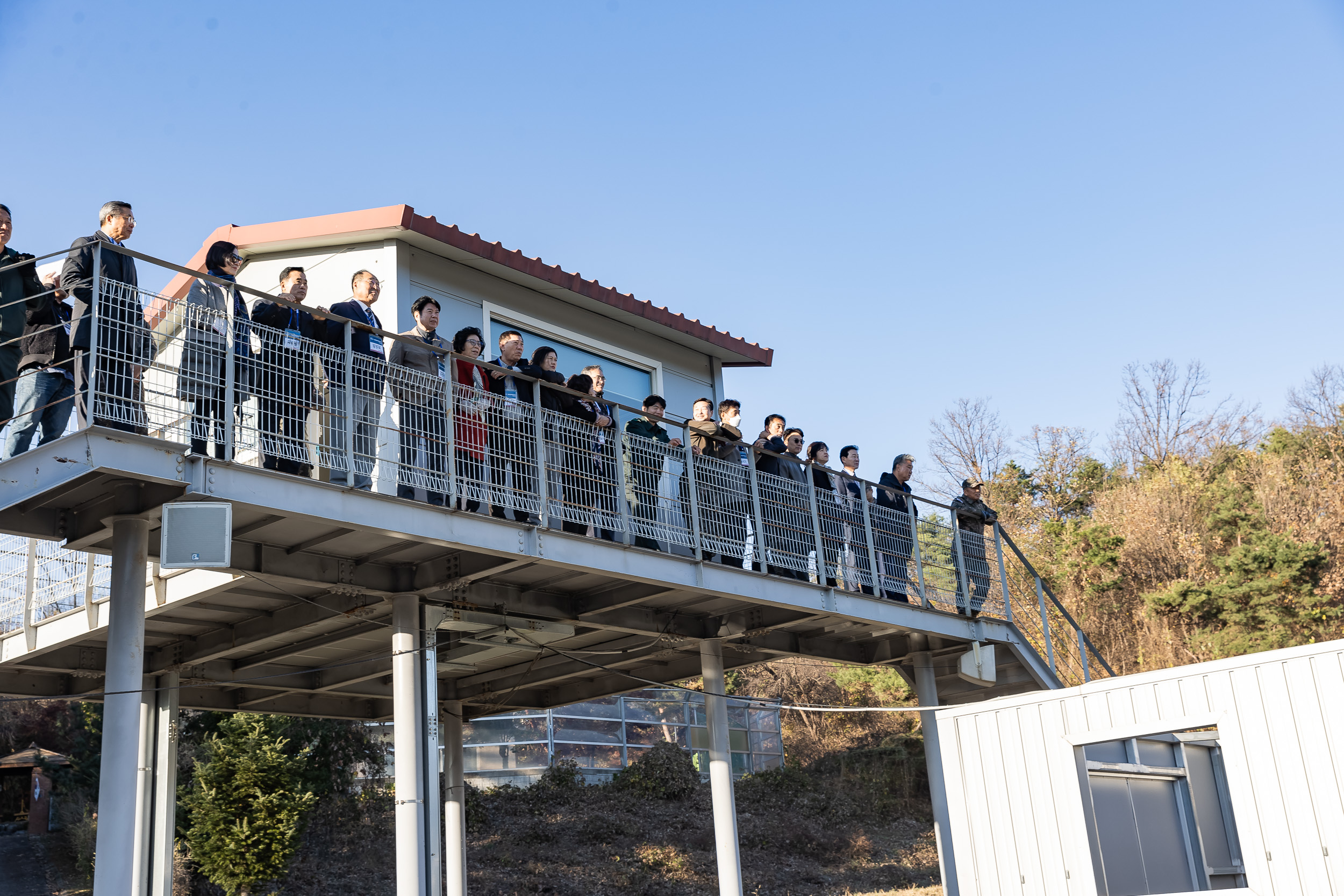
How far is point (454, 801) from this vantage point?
16.3 meters

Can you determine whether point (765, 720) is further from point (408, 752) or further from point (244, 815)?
point (408, 752)

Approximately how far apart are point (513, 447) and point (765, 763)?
21840 mm

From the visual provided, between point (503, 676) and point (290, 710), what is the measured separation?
2.91m

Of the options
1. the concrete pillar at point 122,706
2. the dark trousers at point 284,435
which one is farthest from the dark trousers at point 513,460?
the concrete pillar at point 122,706

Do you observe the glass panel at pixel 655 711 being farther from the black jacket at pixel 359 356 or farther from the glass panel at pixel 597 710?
the black jacket at pixel 359 356

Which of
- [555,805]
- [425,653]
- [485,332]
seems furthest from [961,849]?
[555,805]

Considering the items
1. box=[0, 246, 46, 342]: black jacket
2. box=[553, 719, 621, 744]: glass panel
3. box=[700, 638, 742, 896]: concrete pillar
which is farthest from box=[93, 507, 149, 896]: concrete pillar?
box=[553, 719, 621, 744]: glass panel

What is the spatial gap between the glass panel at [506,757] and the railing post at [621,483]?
16.1m

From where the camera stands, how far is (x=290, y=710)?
16172mm

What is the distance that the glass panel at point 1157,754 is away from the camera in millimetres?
11617

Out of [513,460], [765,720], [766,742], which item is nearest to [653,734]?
[766,742]

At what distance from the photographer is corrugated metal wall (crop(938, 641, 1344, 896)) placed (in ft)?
26.4

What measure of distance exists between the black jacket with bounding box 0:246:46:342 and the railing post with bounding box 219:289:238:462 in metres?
1.25

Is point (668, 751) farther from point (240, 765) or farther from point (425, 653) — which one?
point (425, 653)
